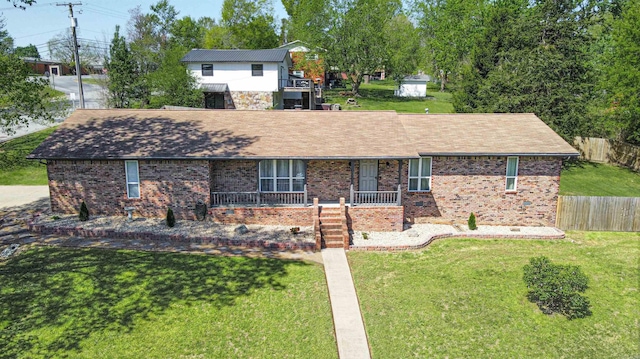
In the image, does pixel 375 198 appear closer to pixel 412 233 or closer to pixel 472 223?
pixel 412 233

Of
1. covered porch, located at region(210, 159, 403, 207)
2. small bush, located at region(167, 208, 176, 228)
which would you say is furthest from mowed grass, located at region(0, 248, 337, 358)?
covered porch, located at region(210, 159, 403, 207)

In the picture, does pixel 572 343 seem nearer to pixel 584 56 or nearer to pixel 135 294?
pixel 135 294

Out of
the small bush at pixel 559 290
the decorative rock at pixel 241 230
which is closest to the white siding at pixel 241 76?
the decorative rock at pixel 241 230

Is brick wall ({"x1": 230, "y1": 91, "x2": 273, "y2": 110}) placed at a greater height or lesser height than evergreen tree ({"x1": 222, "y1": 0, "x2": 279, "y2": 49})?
lesser

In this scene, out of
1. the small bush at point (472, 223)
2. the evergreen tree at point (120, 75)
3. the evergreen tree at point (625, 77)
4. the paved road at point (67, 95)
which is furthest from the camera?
the evergreen tree at point (120, 75)

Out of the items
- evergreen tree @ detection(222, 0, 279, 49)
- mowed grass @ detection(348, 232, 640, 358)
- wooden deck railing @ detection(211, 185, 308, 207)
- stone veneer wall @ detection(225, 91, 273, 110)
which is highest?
evergreen tree @ detection(222, 0, 279, 49)

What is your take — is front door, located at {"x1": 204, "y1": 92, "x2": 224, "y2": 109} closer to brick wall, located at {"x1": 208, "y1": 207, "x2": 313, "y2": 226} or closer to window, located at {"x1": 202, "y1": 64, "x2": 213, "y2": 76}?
window, located at {"x1": 202, "y1": 64, "x2": 213, "y2": 76}

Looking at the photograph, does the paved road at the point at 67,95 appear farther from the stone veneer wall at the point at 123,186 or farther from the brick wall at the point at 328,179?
the brick wall at the point at 328,179
